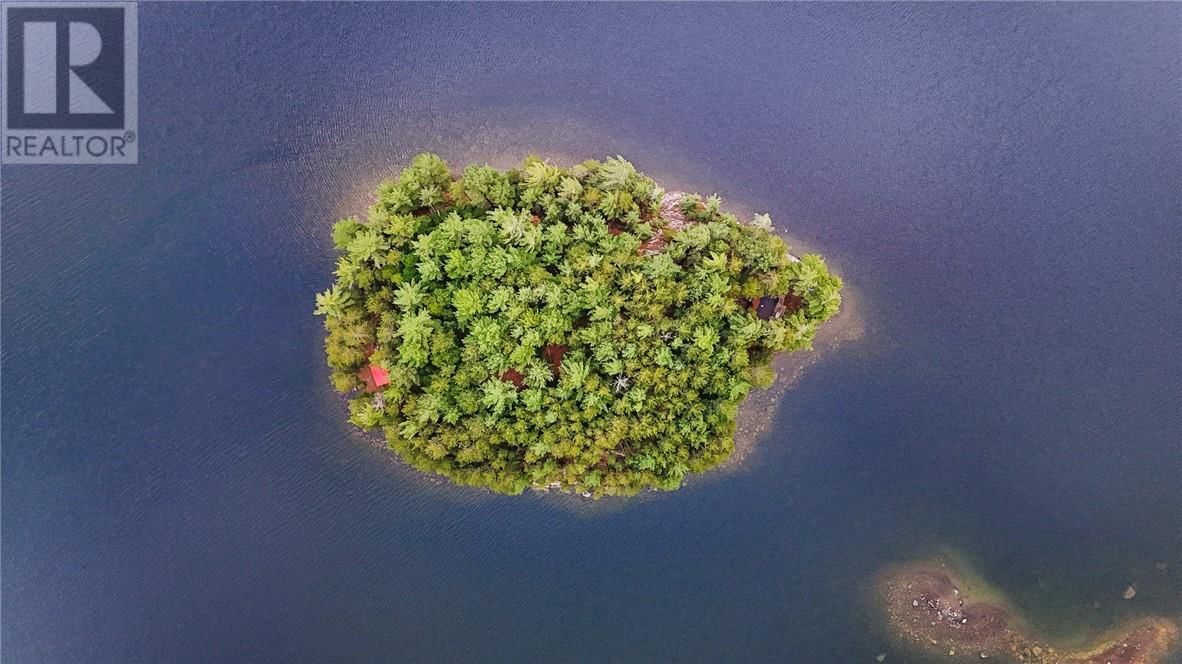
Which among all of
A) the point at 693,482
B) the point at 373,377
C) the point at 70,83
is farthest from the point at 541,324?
the point at 70,83

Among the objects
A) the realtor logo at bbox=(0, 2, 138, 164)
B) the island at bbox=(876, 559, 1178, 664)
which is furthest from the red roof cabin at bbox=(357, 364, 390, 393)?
the island at bbox=(876, 559, 1178, 664)

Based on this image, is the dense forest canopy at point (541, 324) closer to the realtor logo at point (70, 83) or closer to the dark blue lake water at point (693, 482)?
the dark blue lake water at point (693, 482)

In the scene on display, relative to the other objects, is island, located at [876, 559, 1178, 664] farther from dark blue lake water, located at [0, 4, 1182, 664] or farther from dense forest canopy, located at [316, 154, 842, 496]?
dense forest canopy, located at [316, 154, 842, 496]

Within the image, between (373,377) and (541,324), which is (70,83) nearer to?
(373,377)

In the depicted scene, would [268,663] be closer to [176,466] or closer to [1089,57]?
[176,466]

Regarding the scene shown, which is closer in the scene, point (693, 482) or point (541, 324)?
point (541, 324)

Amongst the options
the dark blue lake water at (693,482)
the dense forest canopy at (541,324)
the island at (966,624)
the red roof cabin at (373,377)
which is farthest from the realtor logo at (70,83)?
the island at (966,624)
